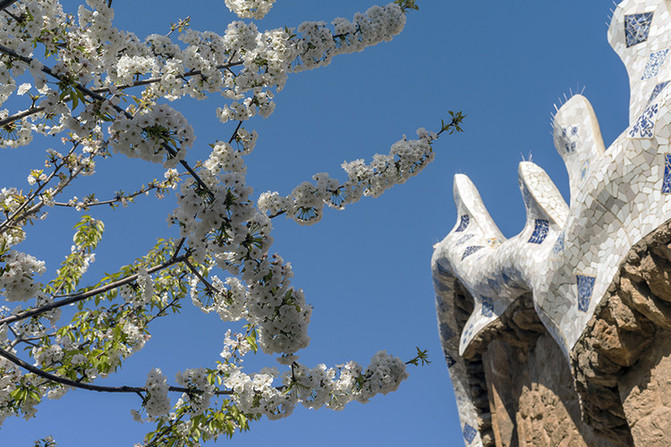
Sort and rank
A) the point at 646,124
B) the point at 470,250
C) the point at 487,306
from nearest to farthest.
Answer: the point at 646,124 < the point at 487,306 < the point at 470,250

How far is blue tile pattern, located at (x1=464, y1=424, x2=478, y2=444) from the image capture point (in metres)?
9.66

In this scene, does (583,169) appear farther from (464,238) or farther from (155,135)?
(155,135)

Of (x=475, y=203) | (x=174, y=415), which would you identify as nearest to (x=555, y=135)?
(x=475, y=203)

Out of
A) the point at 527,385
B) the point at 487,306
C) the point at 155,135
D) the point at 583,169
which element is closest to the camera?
the point at 155,135

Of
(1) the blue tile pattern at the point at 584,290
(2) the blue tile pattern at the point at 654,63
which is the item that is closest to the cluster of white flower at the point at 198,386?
(1) the blue tile pattern at the point at 584,290

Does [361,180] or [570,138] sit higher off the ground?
[570,138]

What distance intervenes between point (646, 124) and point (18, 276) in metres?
4.75

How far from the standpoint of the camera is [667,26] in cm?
581

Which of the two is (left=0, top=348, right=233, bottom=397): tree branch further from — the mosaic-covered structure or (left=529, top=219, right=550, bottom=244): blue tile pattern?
(left=529, top=219, right=550, bottom=244): blue tile pattern

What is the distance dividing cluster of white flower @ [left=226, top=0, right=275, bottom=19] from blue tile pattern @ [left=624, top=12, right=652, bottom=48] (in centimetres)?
366

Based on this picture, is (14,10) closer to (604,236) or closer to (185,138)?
(185,138)

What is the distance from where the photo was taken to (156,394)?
12.4 ft

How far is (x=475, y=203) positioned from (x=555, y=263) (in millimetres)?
4271

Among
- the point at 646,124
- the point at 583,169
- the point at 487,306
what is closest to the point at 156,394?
the point at 646,124
